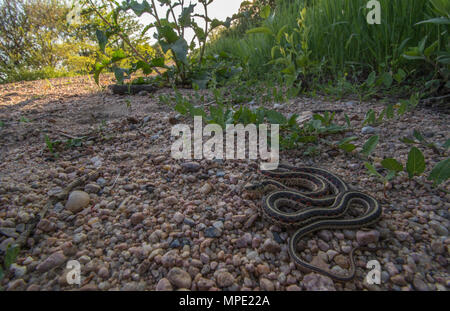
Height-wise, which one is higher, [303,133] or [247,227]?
[303,133]

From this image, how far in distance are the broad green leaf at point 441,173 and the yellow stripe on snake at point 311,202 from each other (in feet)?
1.76

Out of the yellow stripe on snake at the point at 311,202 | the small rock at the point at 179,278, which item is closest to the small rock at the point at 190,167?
the yellow stripe on snake at the point at 311,202

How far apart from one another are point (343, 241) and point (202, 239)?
1008mm

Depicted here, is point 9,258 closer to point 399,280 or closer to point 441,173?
point 399,280

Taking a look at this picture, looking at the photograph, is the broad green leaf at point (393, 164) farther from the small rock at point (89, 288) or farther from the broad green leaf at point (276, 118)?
the small rock at point (89, 288)

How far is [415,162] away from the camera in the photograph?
209 cm

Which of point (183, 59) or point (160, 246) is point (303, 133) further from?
point (183, 59)

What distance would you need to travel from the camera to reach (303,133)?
3.13 metres

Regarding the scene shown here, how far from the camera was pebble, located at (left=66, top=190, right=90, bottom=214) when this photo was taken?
2.12 m

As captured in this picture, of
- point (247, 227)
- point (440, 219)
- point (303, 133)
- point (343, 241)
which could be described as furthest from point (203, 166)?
point (440, 219)

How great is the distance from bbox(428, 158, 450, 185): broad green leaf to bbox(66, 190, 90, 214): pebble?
294cm

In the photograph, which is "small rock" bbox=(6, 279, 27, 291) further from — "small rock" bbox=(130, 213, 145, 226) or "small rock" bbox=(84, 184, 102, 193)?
"small rock" bbox=(84, 184, 102, 193)

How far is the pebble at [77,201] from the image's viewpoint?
83.4 inches

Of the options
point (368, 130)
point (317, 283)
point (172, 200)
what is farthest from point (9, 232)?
point (368, 130)
